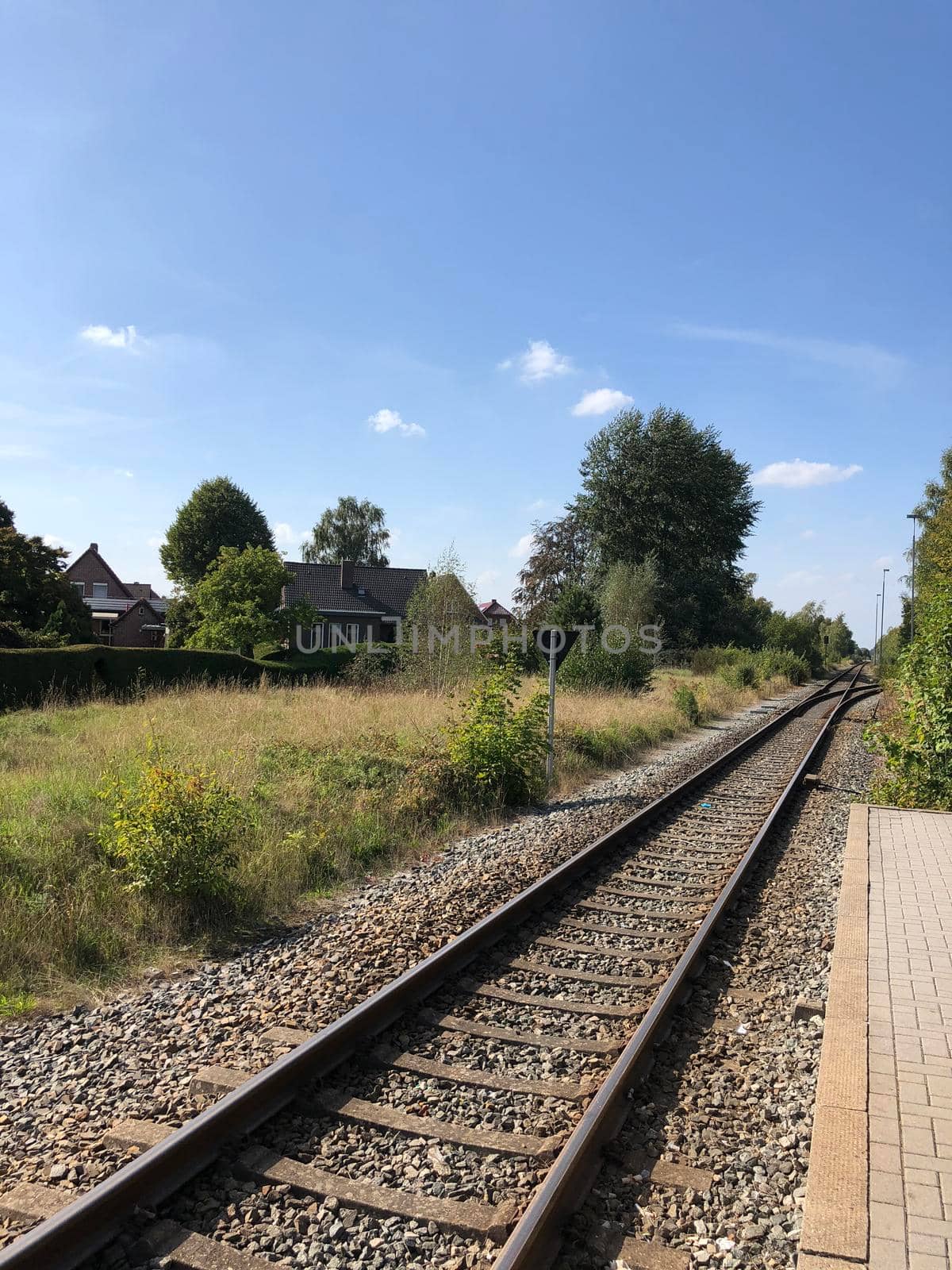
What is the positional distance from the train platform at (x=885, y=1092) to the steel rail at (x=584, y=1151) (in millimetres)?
817

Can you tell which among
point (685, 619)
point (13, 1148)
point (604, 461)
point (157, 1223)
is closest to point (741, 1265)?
point (157, 1223)

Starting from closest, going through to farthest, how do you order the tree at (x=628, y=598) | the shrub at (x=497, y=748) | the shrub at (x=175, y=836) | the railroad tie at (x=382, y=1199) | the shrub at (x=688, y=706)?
the railroad tie at (x=382, y=1199) → the shrub at (x=175, y=836) → the shrub at (x=497, y=748) → the shrub at (x=688, y=706) → the tree at (x=628, y=598)

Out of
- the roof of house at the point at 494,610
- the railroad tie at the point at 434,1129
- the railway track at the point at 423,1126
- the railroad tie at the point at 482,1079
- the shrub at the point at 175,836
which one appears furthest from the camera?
the roof of house at the point at 494,610

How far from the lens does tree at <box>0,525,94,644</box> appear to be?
3253cm

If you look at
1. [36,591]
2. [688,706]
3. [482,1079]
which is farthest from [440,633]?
[482,1079]

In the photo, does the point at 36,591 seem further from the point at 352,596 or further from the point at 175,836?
the point at 175,836

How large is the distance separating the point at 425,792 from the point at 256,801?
2127 mm

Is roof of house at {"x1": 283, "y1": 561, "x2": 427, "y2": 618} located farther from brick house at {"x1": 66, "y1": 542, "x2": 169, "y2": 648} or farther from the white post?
the white post

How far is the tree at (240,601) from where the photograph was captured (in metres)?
41.0

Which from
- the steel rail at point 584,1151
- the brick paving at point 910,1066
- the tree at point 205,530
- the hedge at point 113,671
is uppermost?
the tree at point 205,530

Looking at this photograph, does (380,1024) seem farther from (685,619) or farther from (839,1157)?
(685,619)

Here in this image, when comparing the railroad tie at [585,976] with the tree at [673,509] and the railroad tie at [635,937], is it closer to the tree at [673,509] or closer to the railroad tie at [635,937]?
the railroad tie at [635,937]

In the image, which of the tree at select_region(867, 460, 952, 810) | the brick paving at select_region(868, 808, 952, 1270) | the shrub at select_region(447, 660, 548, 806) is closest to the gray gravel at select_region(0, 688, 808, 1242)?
the brick paving at select_region(868, 808, 952, 1270)

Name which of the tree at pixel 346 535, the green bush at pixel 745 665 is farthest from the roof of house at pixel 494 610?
the green bush at pixel 745 665
